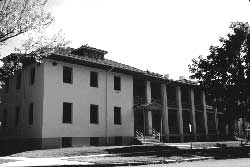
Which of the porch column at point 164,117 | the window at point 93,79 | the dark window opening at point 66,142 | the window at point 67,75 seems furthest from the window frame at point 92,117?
the porch column at point 164,117

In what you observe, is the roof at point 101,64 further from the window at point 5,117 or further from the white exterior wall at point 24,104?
the window at point 5,117

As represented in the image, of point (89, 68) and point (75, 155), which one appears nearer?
point (75, 155)

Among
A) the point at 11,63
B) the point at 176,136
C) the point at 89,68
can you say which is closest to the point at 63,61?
the point at 89,68

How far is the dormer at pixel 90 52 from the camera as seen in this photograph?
2947 centimetres

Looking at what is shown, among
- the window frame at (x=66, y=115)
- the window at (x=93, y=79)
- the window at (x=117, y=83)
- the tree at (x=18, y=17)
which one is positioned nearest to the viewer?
the tree at (x=18, y=17)

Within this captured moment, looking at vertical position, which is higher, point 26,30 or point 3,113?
point 26,30

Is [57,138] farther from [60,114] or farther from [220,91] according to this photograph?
[220,91]

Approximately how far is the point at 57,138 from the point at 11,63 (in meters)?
8.97

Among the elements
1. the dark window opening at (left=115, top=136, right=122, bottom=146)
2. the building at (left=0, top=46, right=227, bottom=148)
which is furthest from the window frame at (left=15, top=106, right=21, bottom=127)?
the dark window opening at (left=115, top=136, right=122, bottom=146)

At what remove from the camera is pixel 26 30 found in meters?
18.0

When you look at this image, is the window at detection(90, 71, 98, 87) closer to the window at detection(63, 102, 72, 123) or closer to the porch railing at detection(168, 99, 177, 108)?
the window at detection(63, 102, 72, 123)

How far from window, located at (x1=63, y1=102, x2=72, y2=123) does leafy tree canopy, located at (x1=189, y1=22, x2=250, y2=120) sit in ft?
43.6

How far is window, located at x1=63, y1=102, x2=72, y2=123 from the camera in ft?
86.0

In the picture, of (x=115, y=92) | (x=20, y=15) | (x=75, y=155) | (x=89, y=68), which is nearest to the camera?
(x=20, y=15)
